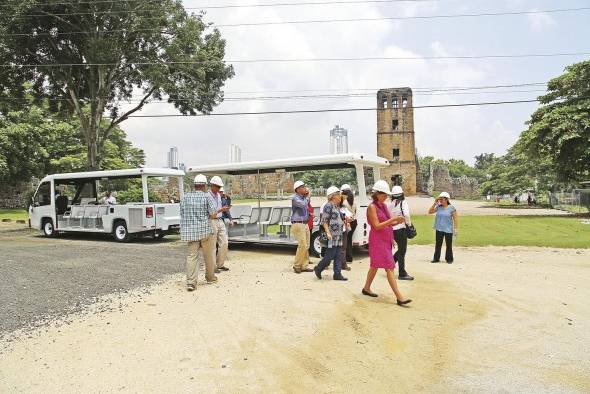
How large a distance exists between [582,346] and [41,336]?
225 inches

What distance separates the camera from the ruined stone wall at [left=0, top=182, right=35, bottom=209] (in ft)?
137

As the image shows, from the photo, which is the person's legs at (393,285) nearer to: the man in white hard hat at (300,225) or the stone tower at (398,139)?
the man in white hard hat at (300,225)

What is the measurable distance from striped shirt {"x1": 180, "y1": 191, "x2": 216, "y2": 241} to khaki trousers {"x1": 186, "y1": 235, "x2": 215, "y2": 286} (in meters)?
Answer: 0.15

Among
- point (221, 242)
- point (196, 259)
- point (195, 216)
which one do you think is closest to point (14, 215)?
point (221, 242)

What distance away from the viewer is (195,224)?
784 cm

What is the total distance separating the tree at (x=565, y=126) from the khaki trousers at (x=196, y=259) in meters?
21.4

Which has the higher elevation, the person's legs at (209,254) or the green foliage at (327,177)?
the green foliage at (327,177)

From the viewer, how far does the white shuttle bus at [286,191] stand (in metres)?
11.1

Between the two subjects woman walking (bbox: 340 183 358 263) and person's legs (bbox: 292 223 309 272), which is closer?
person's legs (bbox: 292 223 309 272)

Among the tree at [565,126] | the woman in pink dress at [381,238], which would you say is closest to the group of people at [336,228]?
the woman in pink dress at [381,238]

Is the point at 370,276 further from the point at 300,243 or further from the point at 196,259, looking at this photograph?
the point at 196,259

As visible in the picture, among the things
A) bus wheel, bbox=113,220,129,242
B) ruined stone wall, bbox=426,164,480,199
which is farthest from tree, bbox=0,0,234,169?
ruined stone wall, bbox=426,164,480,199

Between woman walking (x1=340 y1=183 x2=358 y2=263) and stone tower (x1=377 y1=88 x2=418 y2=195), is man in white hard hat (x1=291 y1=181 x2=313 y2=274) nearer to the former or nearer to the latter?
woman walking (x1=340 y1=183 x2=358 y2=263)

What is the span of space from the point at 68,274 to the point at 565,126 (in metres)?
23.4
